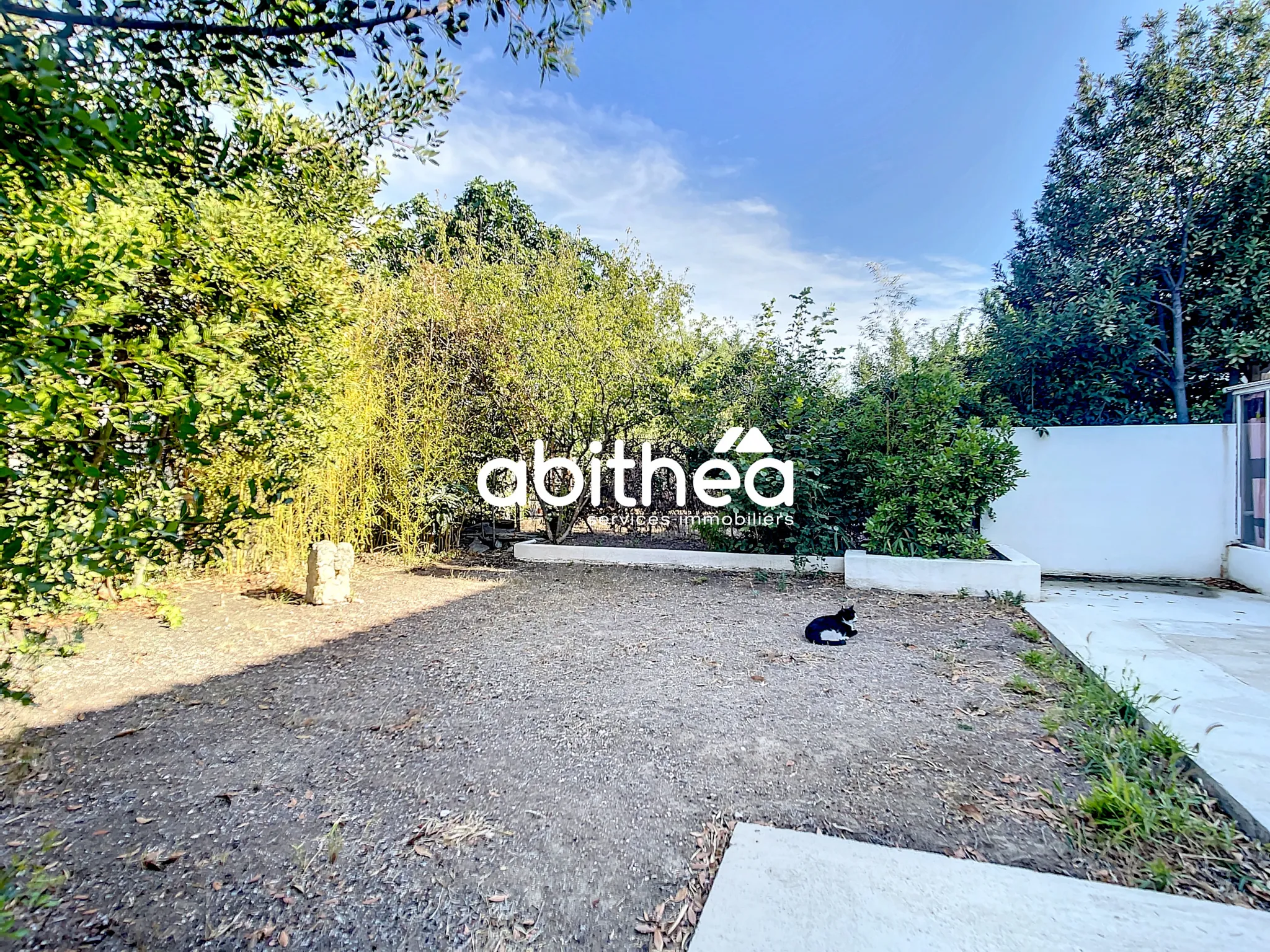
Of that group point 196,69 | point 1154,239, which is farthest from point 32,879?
point 1154,239

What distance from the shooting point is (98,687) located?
3.42m

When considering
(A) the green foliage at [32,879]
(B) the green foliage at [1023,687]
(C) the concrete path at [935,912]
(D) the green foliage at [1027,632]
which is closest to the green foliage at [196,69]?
(A) the green foliage at [32,879]

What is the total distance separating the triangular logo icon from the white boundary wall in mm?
2802

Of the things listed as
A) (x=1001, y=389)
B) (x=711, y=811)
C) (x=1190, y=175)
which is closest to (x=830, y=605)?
(x=711, y=811)

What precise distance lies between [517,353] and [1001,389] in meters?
6.87

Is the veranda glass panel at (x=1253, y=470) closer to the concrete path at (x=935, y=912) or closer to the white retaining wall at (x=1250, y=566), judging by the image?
the white retaining wall at (x=1250, y=566)

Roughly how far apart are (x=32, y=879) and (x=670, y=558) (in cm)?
593

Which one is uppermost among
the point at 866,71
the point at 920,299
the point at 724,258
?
the point at 866,71

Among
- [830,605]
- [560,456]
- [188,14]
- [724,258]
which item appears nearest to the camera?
[188,14]

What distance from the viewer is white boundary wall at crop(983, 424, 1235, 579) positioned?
5.98 meters

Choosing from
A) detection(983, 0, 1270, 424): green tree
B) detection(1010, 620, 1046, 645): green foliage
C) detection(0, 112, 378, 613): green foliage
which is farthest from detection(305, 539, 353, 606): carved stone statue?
detection(983, 0, 1270, 424): green tree

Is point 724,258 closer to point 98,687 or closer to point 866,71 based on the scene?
point 866,71

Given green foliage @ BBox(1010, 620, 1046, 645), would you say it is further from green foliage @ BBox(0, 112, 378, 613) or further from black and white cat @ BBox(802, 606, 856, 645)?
green foliage @ BBox(0, 112, 378, 613)

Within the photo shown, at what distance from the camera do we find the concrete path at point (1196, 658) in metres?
2.33
